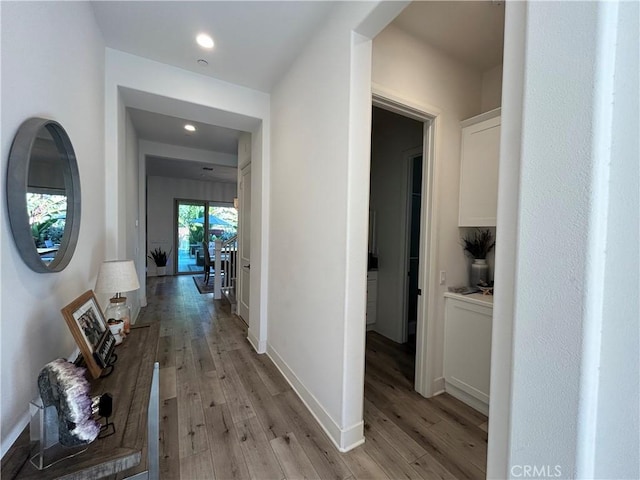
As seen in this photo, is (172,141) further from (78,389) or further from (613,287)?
(613,287)

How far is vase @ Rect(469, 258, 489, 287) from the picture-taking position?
2.32 meters

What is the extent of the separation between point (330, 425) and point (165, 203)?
8.01m

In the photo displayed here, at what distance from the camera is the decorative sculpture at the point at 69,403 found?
0.76 m

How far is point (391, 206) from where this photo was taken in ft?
11.4

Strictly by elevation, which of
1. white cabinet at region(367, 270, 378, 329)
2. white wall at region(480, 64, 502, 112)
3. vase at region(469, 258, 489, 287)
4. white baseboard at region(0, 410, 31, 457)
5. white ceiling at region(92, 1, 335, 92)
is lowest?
white cabinet at region(367, 270, 378, 329)

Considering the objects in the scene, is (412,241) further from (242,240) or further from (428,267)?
(242,240)

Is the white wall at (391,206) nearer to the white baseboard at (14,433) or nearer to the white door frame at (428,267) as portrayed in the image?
the white door frame at (428,267)

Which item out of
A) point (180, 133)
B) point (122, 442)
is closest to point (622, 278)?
point (122, 442)

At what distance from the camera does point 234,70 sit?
2.44 metres

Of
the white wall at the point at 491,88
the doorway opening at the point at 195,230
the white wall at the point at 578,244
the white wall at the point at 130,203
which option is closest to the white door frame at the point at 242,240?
the white wall at the point at 130,203

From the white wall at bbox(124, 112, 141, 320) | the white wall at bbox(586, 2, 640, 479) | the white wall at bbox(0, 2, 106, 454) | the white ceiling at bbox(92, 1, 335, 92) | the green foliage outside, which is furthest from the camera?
the white wall at bbox(124, 112, 141, 320)

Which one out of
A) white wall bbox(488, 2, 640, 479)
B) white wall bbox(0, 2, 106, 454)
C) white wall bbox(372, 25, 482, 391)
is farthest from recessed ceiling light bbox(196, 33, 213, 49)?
white wall bbox(488, 2, 640, 479)

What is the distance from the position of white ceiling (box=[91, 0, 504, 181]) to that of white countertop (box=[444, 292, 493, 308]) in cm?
206

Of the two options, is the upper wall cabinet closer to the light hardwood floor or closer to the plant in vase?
the plant in vase
